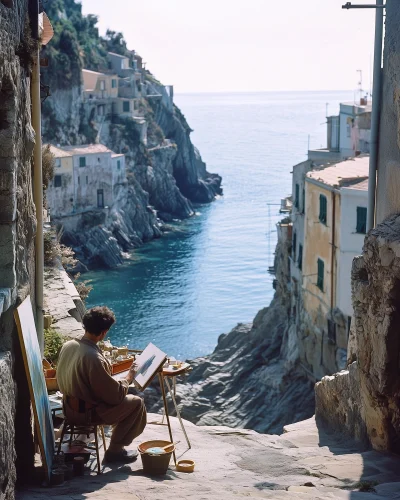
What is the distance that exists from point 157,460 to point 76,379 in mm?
1141

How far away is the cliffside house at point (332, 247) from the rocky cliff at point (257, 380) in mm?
2165

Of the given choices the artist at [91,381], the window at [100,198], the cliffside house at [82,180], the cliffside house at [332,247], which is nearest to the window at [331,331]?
the cliffside house at [332,247]

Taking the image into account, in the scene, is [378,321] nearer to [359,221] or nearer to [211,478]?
[211,478]

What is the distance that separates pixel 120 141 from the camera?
96.4m

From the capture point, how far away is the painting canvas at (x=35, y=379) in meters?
7.17

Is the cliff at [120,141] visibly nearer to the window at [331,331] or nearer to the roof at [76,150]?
the roof at [76,150]

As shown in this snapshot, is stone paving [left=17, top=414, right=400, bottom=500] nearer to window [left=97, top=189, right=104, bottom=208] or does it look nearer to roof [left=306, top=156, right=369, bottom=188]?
roof [left=306, top=156, right=369, bottom=188]

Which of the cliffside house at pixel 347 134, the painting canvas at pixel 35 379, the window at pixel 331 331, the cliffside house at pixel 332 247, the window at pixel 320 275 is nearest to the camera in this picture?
the painting canvas at pixel 35 379

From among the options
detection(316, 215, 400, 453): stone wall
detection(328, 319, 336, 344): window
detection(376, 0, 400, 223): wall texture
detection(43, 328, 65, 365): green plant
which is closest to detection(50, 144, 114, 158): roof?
detection(328, 319, 336, 344): window

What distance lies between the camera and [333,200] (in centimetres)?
2806

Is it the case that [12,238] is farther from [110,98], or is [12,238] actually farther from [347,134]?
[110,98]

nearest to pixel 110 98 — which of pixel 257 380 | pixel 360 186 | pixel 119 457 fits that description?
pixel 257 380

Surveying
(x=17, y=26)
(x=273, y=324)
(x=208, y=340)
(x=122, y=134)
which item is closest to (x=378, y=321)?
(x=17, y=26)

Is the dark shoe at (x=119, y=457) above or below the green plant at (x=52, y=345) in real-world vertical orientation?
below
